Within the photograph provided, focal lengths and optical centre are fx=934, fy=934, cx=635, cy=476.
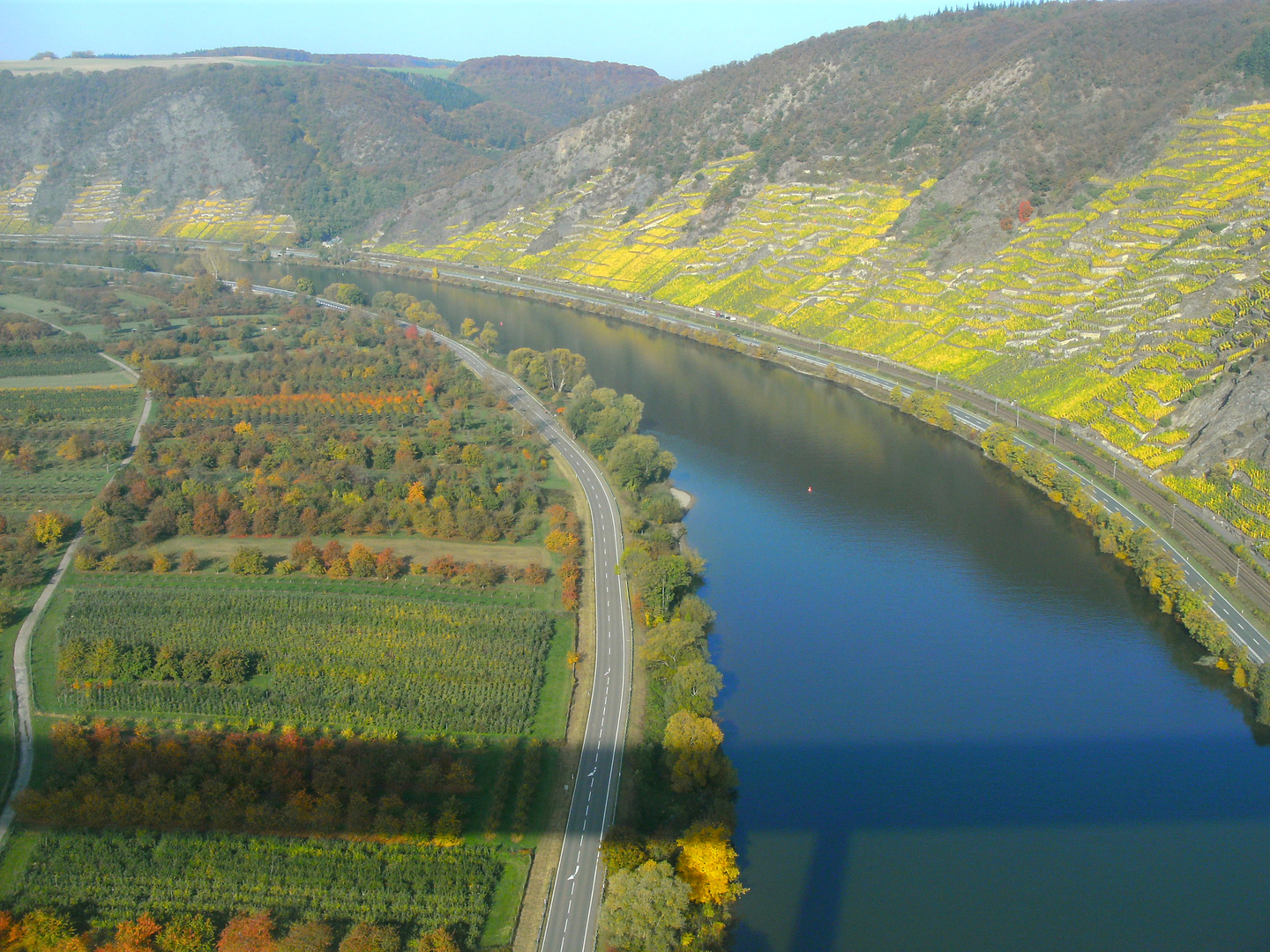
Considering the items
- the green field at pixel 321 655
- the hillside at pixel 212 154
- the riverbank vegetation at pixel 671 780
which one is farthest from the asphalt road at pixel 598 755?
the hillside at pixel 212 154

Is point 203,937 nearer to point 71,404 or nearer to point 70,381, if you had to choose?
point 71,404

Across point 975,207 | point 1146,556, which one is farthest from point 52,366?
point 975,207

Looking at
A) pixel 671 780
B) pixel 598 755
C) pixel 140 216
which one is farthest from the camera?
pixel 140 216

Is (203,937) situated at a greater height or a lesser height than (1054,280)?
lesser

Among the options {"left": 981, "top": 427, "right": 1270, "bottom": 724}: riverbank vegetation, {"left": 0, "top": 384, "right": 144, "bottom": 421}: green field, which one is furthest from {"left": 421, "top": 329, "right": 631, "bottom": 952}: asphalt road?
{"left": 0, "top": 384, "right": 144, "bottom": 421}: green field

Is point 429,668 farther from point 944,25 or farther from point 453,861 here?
point 944,25

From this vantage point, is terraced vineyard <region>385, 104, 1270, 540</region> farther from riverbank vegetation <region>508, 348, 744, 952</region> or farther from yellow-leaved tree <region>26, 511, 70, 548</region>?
yellow-leaved tree <region>26, 511, 70, 548</region>
